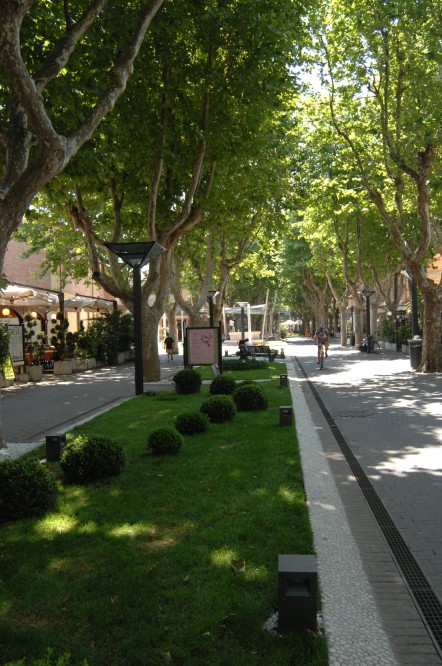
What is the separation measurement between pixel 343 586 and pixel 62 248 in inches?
967

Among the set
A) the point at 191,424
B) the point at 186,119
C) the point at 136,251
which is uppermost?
the point at 186,119

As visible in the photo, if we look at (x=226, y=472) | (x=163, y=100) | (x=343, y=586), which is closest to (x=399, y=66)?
(x=163, y=100)

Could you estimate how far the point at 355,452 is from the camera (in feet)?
26.3

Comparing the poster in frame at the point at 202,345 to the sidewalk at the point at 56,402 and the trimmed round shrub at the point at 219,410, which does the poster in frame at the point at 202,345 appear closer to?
the sidewalk at the point at 56,402

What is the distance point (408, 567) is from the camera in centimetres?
421

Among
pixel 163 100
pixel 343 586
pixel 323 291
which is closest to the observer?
pixel 343 586

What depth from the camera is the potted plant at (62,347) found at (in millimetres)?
21266

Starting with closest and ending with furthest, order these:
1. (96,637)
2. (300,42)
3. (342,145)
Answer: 1. (96,637)
2. (300,42)
3. (342,145)

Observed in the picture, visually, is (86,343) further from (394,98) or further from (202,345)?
(394,98)

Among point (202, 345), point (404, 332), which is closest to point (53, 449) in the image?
point (202, 345)

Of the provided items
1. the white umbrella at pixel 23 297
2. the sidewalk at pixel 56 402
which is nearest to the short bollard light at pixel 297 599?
the sidewalk at pixel 56 402

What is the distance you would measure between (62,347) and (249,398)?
42.7 feet

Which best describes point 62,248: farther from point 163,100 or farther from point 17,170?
point 17,170

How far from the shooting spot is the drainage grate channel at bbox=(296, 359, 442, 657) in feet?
11.3
